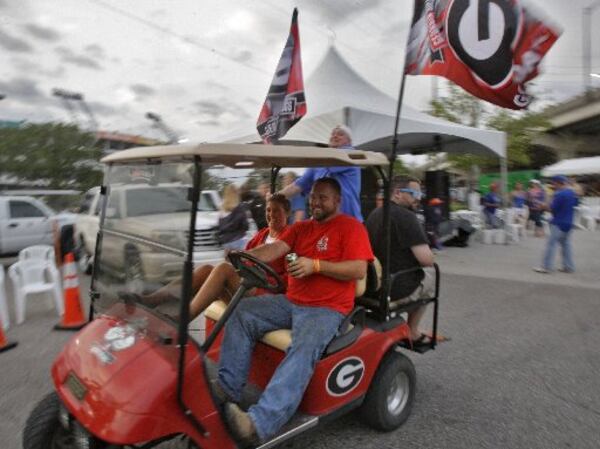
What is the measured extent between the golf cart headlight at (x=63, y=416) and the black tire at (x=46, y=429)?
26 mm

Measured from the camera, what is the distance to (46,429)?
2.19 m

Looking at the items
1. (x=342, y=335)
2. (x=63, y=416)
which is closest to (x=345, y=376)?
(x=342, y=335)

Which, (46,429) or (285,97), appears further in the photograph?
(285,97)

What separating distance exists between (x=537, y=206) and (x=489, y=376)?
12.0m

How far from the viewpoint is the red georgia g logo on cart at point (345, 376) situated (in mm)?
2611

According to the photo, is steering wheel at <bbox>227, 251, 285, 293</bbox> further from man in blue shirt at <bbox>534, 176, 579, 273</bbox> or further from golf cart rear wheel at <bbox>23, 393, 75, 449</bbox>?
man in blue shirt at <bbox>534, 176, 579, 273</bbox>

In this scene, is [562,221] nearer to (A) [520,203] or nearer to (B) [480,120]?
(A) [520,203]

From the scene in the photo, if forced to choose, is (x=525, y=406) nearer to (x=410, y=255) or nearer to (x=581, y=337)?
(x=410, y=255)

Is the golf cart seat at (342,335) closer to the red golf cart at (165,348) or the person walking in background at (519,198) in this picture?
the red golf cart at (165,348)

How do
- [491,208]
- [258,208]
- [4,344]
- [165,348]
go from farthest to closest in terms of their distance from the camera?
[491,208], [258,208], [4,344], [165,348]

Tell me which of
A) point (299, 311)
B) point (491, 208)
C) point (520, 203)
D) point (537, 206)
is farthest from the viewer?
point (520, 203)

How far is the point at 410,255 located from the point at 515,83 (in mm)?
1388

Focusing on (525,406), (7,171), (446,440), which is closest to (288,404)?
(446,440)

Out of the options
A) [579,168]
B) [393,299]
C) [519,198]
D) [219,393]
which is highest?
[579,168]
